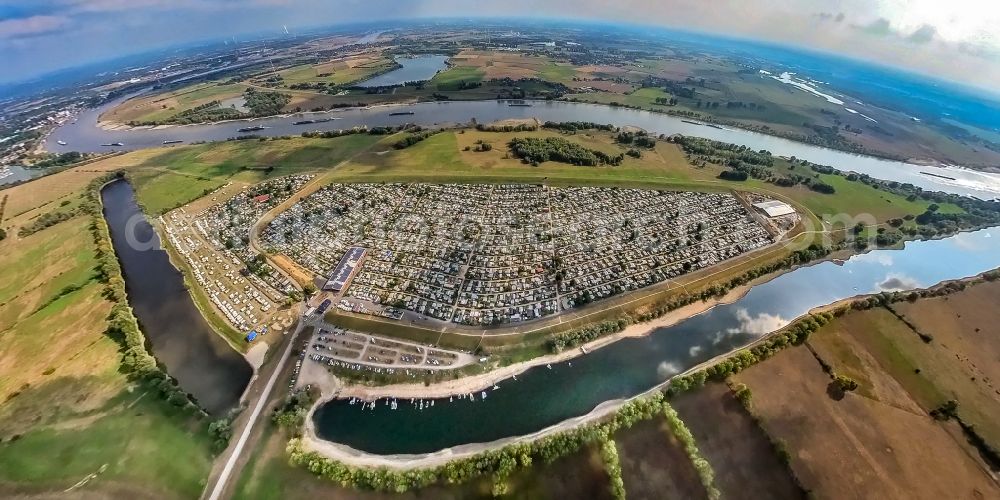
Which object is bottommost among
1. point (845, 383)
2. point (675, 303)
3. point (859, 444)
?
point (859, 444)

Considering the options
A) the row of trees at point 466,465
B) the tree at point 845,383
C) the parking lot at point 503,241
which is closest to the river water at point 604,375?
the row of trees at point 466,465

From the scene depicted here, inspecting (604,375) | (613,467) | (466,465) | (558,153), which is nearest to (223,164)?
(558,153)

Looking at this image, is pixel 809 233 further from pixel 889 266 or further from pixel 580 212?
pixel 580 212

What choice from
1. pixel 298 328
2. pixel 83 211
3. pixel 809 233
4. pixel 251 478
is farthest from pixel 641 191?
pixel 83 211

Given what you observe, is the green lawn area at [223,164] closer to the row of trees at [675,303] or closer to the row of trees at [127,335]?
the row of trees at [127,335]

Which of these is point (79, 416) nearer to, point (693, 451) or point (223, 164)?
point (693, 451)
